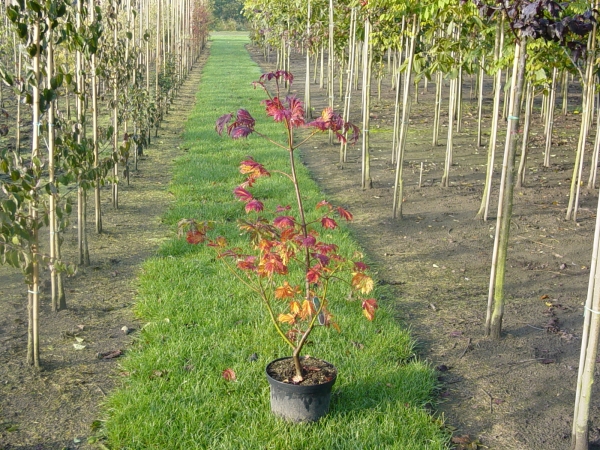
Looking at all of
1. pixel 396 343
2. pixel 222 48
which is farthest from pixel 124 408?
pixel 222 48

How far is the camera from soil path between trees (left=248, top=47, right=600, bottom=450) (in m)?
3.62

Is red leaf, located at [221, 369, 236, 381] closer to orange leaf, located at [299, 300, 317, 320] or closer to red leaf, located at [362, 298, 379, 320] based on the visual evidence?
orange leaf, located at [299, 300, 317, 320]

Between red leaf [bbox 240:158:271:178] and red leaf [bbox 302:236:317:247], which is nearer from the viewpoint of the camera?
red leaf [bbox 302:236:317:247]

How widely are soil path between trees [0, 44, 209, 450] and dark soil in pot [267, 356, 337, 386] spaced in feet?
3.25

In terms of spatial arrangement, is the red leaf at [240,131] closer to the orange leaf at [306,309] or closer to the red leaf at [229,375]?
the orange leaf at [306,309]

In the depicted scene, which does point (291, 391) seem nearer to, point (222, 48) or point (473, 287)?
point (473, 287)

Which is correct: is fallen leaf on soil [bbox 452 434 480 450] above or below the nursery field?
below

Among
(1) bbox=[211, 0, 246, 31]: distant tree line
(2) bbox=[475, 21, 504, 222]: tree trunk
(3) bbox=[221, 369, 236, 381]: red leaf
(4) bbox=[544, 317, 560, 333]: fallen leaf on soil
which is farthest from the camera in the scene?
(1) bbox=[211, 0, 246, 31]: distant tree line

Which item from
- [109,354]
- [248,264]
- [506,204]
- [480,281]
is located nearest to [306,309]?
[248,264]

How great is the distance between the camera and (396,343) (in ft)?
14.1

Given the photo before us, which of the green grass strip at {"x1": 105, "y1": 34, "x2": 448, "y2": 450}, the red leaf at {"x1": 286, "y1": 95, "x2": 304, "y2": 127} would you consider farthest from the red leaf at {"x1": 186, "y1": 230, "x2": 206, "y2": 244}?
the green grass strip at {"x1": 105, "y1": 34, "x2": 448, "y2": 450}

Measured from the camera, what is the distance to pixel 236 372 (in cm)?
389

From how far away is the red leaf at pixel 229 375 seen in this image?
382cm

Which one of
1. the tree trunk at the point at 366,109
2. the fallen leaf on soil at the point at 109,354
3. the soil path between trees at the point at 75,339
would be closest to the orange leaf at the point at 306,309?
the soil path between trees at the point at 75,339
